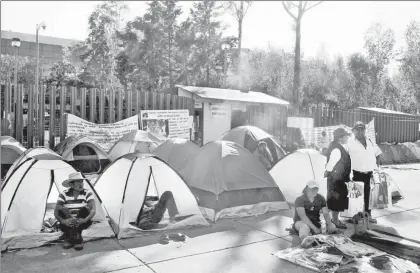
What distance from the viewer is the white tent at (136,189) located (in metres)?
6.17

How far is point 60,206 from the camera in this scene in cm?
556

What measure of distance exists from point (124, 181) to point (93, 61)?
2418 centimetres

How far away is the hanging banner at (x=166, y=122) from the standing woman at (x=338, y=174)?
7.40 metres

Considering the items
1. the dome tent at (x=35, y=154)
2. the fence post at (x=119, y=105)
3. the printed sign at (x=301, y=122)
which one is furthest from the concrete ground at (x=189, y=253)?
the printed sign at (x=301, y=122)

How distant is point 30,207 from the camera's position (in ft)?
19.7

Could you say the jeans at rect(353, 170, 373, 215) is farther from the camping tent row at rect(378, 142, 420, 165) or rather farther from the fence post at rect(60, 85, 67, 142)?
the camping tent row at rect(378, 142, 420, 165)

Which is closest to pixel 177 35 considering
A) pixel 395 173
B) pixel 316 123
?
pixel 316 123

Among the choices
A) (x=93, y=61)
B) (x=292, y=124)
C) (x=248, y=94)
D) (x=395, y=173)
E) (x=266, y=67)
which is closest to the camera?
(x=395, y=173)

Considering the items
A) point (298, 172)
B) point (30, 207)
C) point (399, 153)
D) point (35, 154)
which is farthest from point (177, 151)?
point (399, 153)

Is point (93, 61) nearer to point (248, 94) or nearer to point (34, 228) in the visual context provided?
point (248, 94)

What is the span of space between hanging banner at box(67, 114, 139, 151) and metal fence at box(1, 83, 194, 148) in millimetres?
180

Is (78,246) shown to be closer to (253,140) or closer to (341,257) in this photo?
(341,257)

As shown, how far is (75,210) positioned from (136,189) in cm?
113

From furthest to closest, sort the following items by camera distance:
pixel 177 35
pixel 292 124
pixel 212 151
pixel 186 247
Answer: pixel 177 35 → pixel 292 124 → pixel 212 151 → pixel 186 247
